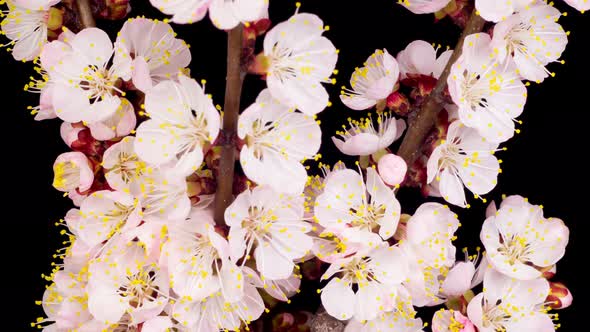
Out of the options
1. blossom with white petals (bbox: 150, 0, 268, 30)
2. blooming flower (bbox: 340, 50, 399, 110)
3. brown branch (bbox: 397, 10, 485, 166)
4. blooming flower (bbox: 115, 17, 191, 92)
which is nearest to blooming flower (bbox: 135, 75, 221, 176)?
blooming flower (bbox: 115, 17, 191, 92)

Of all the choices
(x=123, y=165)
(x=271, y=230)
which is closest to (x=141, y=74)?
(x=123, y=165)

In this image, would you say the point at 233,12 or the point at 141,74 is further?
the point at 141,74

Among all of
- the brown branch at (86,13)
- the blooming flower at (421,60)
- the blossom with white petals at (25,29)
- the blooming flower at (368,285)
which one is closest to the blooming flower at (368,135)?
the blooming flower at (421,60)

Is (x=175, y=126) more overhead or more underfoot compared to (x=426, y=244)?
more overhead

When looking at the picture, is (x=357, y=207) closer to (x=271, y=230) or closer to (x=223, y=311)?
(x=271, y=230)

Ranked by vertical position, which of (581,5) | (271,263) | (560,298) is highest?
(581,5)

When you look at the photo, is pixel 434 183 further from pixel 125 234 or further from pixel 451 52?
pixel 125 234

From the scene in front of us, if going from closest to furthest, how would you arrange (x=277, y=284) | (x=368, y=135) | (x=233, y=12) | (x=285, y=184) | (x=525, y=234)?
(x=233, y=12)
(x=285, y=184)
(x=368, y=135)
(x=277, y=284)
(x=525, y=234)
